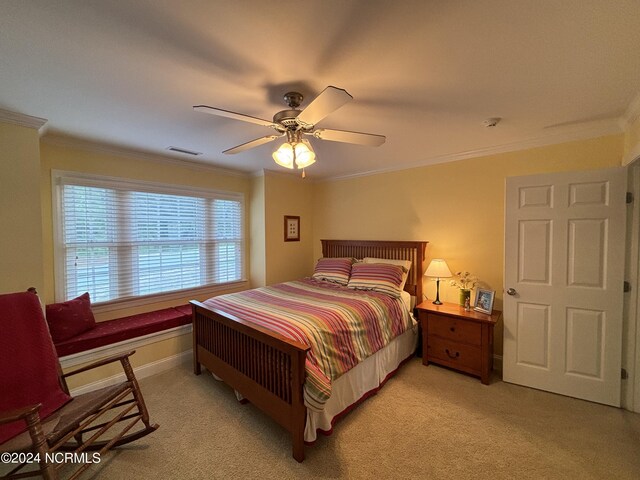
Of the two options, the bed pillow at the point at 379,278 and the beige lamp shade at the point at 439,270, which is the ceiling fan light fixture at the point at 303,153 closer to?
the bed pillow at the point at 379,278

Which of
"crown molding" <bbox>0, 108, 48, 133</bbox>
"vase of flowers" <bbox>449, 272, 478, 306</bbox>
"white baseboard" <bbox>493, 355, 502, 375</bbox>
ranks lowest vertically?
"white baseboard" <bbox>493, 355, 502, 375</bbox>

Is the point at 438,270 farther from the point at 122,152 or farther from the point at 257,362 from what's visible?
the point at 122,152

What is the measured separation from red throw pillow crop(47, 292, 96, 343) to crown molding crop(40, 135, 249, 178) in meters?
1.52

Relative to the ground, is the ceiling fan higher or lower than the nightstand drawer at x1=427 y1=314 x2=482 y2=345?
higher

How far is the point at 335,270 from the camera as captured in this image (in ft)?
12.1

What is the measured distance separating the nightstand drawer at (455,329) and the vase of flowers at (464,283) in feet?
1.07

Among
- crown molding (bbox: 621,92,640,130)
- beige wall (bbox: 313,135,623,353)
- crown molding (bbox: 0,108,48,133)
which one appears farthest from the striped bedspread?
crown molding (bbox: 621,92,640,130)

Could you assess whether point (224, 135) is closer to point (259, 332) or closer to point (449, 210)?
point (259, 332)

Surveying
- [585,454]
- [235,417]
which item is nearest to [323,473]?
[235,417]

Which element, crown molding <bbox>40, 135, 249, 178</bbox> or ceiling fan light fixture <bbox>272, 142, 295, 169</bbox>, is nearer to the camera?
A: ceiling fan light fixture <bbox>272, 142, 295, 169</bbox>

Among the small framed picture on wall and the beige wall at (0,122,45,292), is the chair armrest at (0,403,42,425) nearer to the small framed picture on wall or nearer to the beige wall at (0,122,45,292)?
the beige wall at (0,122,45,292)

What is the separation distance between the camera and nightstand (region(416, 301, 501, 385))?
2582 millimetres

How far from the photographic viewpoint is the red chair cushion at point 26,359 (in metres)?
→ 1.64

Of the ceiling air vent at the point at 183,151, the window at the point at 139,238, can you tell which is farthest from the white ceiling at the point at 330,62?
the window at the point at 139,238
